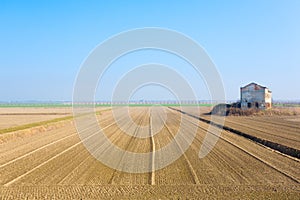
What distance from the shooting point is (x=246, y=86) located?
50.9 meters

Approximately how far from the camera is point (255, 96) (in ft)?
165

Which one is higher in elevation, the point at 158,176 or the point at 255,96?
the point at 255,96

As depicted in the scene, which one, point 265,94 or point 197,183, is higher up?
point 265,94

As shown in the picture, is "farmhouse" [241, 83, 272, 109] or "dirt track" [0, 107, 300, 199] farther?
"farmhouse" [241, 83, 272, 109]

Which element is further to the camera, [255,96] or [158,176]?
[255,96]

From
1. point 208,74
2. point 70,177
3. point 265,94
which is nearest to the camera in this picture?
point 70,177

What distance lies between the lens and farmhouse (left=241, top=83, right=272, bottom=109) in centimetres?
4941

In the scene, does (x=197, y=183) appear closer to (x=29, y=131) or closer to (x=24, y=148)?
(x=24, y=148)

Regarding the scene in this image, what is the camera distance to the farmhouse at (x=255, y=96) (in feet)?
162

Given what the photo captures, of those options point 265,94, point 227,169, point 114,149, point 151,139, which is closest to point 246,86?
point 265,94

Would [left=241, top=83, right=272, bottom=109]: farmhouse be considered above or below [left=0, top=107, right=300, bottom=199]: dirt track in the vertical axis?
above

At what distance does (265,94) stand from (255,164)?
3823 cm

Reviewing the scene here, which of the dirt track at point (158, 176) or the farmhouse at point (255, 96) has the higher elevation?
the farmhouse at point (255, 96)

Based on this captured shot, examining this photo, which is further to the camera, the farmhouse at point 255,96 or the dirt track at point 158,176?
the farmhouse at point 255,96
